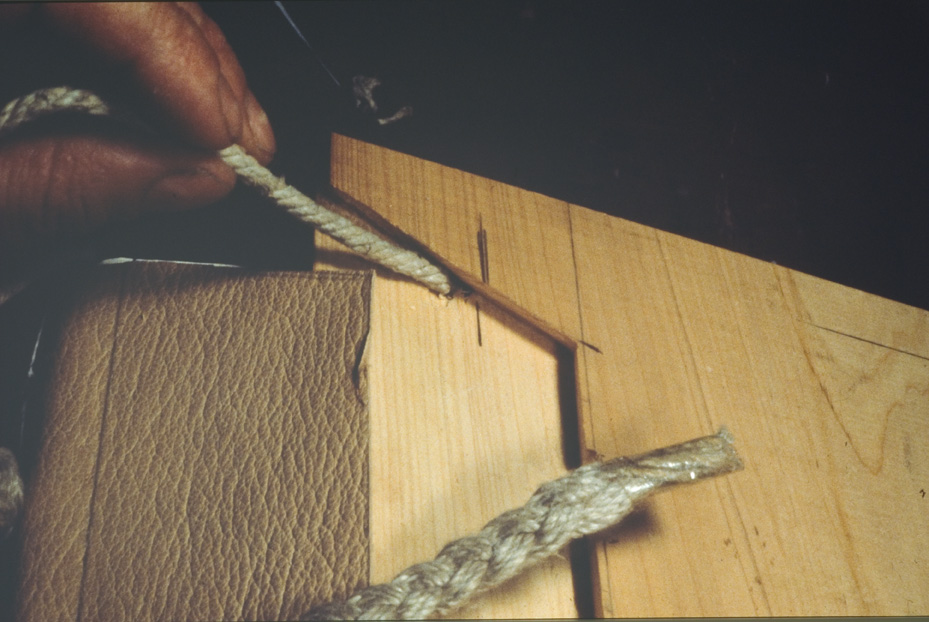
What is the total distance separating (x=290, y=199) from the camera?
0.44 meters

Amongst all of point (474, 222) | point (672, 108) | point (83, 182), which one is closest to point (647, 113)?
point (672, 108)

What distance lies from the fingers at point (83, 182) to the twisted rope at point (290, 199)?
0.02 meters

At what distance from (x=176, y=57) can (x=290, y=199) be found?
0.11 m

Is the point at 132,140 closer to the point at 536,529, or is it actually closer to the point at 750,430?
the point at 536,529

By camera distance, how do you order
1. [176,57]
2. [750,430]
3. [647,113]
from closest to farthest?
1. [176,57]
2. [750,430]
3. [647,113]

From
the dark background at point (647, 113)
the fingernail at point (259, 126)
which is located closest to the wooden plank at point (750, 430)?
the dark background at point (647, 113)

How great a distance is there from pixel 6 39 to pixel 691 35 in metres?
0.57

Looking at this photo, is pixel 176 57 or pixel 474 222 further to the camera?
pixel 474 222

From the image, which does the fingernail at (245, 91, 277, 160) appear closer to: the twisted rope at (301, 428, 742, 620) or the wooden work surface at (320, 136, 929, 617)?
the wooden work surface at (320, 136, 929, 617)

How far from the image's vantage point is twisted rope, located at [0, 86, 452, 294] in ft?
1.22

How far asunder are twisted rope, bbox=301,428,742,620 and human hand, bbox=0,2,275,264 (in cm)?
29

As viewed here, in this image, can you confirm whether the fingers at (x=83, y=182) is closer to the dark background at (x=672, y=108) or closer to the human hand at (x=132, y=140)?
the human hand at (x=132, y=140)

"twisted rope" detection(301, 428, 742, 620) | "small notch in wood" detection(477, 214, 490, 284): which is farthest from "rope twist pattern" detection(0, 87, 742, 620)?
"small notch in wood" detection(477, 214, 490, 284)

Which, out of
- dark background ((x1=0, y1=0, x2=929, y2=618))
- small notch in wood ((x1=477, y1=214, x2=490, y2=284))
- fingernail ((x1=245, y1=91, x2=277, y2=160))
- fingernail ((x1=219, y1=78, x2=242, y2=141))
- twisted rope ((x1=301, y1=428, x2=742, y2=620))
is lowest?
twisted rope ((x1=301, y1=428, x2=742, y2=620))
